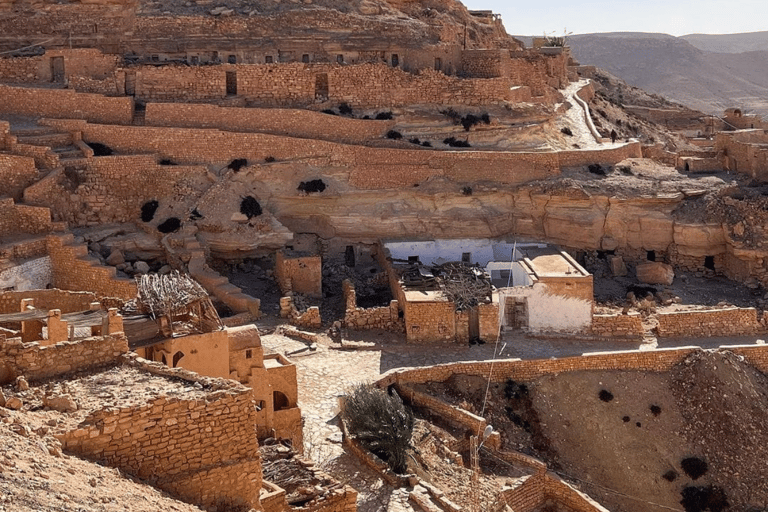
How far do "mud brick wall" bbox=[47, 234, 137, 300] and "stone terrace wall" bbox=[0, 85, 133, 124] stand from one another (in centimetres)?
654

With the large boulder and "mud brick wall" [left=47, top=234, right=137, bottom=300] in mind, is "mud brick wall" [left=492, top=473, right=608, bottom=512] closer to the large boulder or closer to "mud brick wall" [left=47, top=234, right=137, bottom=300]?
the large boulder

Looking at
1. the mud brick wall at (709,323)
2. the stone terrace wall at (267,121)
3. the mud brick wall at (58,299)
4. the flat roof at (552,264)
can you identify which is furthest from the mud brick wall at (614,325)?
the mud brick wall at (58,299)

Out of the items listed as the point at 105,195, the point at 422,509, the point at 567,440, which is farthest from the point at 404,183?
the point at 422,509

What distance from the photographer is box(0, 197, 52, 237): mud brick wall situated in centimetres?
2283

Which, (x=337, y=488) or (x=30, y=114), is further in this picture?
(x=30, y=114)

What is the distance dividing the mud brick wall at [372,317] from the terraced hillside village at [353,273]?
9cm

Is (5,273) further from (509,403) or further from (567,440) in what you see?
(567,440)

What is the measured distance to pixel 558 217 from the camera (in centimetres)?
2694

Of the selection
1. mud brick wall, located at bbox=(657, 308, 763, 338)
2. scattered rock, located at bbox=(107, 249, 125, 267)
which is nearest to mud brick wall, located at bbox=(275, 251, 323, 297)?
scattered rock, located at bbox=(107, 249, 125, 267)

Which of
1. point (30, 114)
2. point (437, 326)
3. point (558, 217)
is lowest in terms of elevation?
point (437, 326)

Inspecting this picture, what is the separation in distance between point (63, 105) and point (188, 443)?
2154 cm

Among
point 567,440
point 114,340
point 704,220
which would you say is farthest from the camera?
point 704,220

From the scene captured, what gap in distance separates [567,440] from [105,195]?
14778 millimetres

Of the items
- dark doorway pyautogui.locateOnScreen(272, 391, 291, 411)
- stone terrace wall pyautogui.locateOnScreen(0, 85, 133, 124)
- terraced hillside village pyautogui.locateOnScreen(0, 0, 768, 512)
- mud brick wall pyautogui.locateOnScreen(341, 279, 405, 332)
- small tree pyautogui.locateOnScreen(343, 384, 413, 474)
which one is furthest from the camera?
stone terrace wall pyautogui.locateOnScreen(0, 85, 133, 124)
